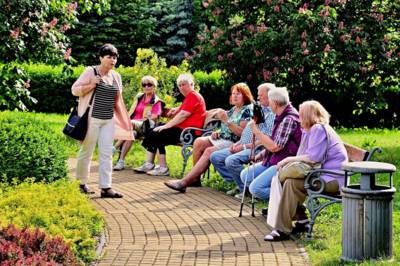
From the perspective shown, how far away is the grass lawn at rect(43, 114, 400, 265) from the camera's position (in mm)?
7280

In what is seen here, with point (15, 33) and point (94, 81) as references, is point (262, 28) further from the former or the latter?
point (94, 81)

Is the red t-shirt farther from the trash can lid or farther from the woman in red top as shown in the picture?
the trash can lid

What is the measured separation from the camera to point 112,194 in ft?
33.4

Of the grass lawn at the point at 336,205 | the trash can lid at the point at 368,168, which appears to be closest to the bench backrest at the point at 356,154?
the grass lawn at the point at 336,205

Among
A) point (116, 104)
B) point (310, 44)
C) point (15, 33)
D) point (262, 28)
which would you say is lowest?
point (116, 104)

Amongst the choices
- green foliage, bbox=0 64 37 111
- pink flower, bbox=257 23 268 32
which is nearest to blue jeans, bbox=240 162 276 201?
green foliage, bbox=0 64 37 111

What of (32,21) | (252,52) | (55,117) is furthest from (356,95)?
(32,21)

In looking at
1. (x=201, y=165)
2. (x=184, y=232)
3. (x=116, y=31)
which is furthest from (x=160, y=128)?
(x=116, y=31)

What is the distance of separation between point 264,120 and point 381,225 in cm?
289

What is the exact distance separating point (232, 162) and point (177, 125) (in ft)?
7.15

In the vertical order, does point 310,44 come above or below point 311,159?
above

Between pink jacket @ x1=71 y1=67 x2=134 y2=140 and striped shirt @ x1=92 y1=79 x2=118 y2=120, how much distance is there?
10 centimetres

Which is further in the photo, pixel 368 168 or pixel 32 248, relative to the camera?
pixel 368 168

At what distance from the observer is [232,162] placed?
399 inches
